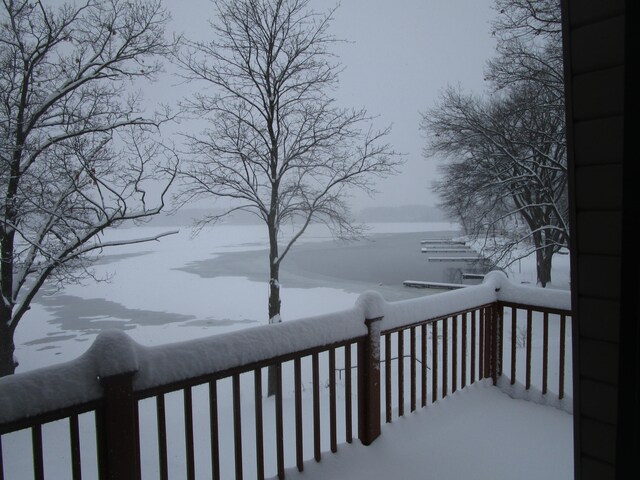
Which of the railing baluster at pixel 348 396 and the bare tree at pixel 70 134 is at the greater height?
the bare tree at pixel 70 134

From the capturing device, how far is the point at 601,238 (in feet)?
4.44

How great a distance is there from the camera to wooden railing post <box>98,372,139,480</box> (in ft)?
5.73

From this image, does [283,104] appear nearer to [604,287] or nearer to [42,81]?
[42,81]

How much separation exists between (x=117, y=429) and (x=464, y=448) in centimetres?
247

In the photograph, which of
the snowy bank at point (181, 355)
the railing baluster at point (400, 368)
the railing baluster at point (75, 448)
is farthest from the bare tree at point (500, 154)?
the railing baluster at point (75, 448)

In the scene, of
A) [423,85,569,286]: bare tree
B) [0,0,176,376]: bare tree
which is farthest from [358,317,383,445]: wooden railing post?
[423,85,569,286]: bare tree

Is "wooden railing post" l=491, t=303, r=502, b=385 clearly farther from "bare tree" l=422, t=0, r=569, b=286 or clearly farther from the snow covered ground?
"bare tree" l=422, t=0, r=569, b=286

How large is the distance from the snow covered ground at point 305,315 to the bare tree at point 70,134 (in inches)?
108

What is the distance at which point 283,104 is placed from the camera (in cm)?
1029

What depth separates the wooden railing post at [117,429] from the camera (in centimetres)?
175

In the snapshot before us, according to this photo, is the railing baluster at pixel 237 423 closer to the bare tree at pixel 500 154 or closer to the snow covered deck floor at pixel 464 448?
the snow covered deck floor at pixel 464 448

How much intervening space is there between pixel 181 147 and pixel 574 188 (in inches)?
379

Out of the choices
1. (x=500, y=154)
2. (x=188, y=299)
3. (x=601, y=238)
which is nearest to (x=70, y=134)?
(x=601, y=238)

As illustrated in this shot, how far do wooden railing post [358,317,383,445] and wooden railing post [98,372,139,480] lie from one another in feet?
5.19
